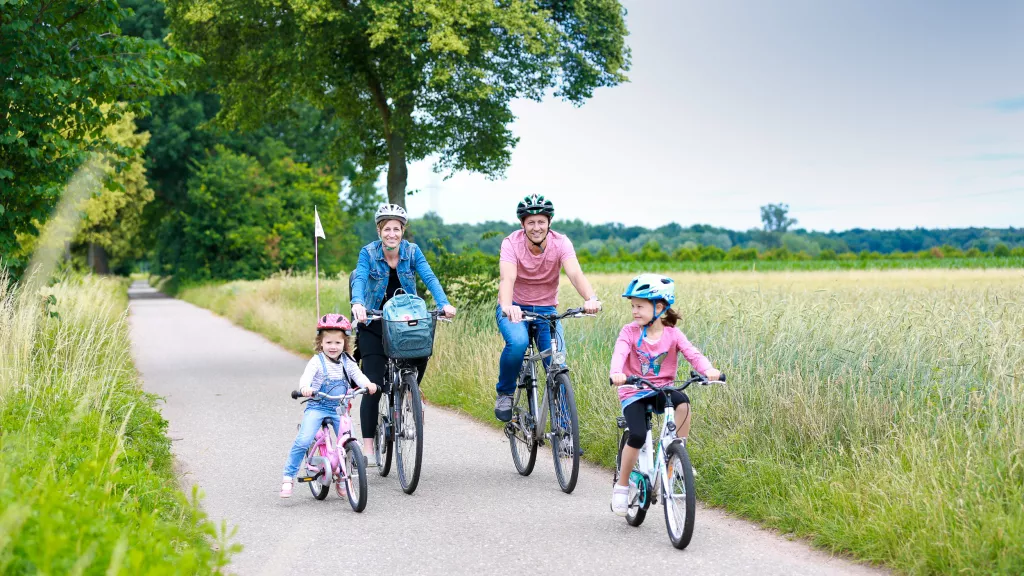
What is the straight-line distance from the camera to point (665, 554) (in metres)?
5.08

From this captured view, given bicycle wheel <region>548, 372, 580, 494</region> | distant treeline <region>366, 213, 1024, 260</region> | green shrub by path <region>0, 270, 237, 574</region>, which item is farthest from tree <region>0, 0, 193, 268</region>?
distant treeline <region>366, 213, 1024, 260</region>

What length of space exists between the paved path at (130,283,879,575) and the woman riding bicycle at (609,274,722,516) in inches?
20.4

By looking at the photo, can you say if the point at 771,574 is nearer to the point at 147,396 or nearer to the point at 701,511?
the point at 701,511

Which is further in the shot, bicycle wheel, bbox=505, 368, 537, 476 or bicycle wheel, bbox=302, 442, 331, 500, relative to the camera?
bicycle wheel, bbox=505, 368, 537, 476

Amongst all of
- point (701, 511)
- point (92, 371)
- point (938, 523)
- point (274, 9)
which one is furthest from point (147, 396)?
point (274, 9)

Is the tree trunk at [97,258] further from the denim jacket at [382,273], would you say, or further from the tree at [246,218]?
the denim jacket at [382,273]

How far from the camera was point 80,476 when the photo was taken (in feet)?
14.3

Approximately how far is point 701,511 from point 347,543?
7.60 feet

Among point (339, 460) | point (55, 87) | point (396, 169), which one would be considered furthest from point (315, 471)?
point (396, 169)

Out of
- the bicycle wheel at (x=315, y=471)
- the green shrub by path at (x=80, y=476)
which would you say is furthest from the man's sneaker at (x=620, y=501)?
the green shrub by path at (x=80, y=476)

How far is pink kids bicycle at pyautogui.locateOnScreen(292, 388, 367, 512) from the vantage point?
6102 mm

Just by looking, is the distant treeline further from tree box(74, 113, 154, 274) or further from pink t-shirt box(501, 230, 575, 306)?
pink t-shirt box(501, 230, 575, 306)

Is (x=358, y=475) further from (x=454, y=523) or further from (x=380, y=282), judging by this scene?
(x=380, y=282)

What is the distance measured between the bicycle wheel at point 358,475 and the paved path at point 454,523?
9 cm
